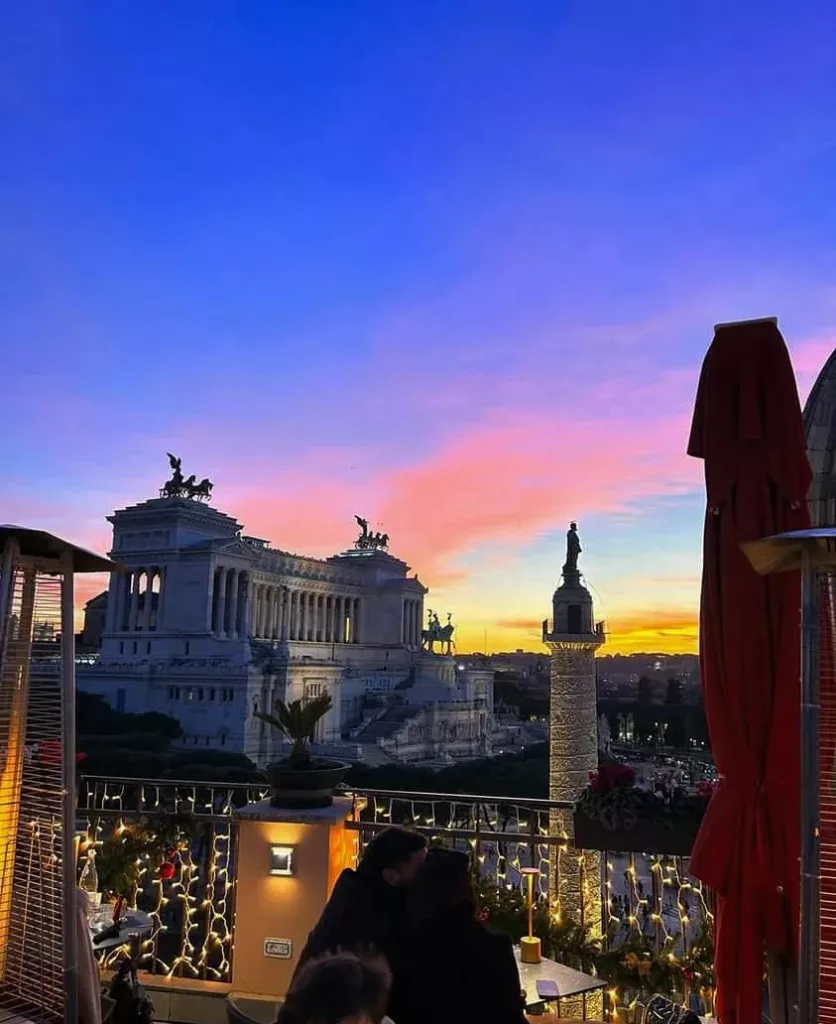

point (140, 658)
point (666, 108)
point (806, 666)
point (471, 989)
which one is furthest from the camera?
point (140, 658)

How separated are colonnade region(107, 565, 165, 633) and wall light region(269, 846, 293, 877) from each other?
1637 inches

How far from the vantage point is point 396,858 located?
9.96 ft

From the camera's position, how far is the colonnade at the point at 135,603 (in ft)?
146

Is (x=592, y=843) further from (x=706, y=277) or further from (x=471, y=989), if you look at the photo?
(x=706, y=277)

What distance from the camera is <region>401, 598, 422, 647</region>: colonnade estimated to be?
61.5m

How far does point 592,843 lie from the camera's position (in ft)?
11.3

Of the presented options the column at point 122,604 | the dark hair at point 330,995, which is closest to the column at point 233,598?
the column at point 122,604

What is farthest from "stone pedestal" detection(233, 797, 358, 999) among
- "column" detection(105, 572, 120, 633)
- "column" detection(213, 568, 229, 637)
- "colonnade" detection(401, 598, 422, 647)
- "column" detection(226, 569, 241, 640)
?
"colonnade" detection(401, 598, 422, 647)

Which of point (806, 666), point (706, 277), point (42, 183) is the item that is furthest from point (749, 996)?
point (42, 183)

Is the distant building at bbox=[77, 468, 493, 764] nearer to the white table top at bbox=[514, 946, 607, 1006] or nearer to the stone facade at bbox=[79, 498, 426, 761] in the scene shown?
the stone facade at bbox=[79, 498, 426, 761]

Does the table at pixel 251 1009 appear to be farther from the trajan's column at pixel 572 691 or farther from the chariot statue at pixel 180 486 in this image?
the chariot statue at pixel 180 486

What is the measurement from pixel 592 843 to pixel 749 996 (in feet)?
2.77

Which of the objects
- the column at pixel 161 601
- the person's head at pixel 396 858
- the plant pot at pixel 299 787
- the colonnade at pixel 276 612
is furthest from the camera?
the colonnade at pixel 276 612

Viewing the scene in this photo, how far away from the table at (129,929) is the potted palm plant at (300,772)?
977 mm
